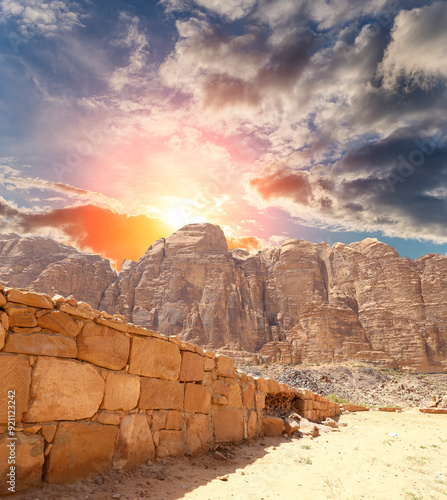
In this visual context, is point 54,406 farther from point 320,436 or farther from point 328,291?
point 328,291

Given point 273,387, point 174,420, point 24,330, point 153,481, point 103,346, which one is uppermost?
point 24,330

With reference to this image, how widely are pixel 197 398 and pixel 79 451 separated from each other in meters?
2.61

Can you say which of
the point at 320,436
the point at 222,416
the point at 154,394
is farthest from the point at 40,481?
the point at 320,436

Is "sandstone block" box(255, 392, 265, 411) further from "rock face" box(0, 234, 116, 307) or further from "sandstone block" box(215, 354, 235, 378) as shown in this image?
"rock face" box(0, 234, 116, 307)

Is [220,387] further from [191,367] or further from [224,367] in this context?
[191,367]

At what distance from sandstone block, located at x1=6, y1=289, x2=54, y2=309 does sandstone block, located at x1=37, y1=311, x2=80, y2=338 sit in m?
0.12

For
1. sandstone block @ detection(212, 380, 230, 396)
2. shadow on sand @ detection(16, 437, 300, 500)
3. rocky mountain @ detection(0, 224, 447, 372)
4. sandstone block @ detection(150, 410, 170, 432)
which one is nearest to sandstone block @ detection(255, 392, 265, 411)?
sandstone block @ detection(212, 380, 230, 396)

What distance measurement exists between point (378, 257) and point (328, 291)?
15692 mm

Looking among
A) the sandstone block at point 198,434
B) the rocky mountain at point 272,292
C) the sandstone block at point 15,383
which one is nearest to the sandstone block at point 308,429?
the sandstone block at point 198,434

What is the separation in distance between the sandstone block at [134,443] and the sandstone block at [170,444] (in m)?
0.20

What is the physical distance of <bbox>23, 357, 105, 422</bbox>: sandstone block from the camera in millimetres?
4008

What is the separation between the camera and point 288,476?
577 cm

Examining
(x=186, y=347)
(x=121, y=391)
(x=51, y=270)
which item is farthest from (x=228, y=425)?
(x=51, y=270)

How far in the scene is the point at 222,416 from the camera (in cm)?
735
